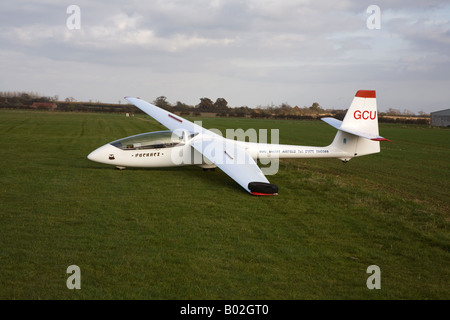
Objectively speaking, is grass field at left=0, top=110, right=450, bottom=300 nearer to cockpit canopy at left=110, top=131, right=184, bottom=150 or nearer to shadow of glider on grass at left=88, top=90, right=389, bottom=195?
shadow of glider on grass at left=88, top=90, right=389, bottom=195

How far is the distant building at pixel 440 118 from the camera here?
92125 mm

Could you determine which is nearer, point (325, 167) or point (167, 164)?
point (167, 164)

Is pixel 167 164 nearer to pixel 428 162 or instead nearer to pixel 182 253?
pixel 182 253

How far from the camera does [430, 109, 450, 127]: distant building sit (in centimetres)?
9212

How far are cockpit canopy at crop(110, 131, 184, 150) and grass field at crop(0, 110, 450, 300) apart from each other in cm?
104

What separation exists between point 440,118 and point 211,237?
99646mm

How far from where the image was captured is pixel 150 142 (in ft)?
50.6

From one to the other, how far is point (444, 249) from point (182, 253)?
17.7 feet

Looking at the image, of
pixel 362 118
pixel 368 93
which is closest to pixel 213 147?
pixel 362 118

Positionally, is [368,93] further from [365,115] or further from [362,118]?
[362,118]

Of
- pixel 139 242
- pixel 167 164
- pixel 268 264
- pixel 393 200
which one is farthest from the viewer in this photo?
pixel 167 164

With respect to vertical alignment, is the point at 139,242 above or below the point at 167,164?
below

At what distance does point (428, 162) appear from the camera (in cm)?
2395
